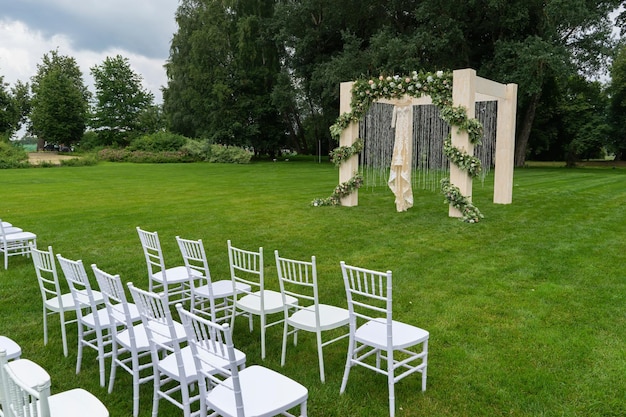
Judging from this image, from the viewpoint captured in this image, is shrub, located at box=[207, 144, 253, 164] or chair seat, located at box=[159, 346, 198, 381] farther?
shrub, located at box=[207, 144, 253, 164]

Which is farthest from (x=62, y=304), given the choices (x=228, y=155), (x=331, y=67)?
(x=228, y=155)

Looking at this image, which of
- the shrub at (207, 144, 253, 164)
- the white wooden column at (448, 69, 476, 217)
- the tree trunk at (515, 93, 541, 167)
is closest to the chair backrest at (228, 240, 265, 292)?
the white wooden column at (448, 69, 476, 217)

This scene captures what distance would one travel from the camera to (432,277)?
652cm

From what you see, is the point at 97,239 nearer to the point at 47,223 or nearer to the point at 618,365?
the point at 47,223

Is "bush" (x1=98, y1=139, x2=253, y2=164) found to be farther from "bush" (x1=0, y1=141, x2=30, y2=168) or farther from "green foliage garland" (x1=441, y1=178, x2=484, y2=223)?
"green foliage garland" (x1=441, y1=178, x2=484, y2=223)

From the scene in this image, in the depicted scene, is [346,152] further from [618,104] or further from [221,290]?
[618,104]

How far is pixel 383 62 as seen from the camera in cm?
2597

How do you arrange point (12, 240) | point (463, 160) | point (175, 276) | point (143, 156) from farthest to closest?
point (143, 156)
point (463, 160)
point (12, 240)
point (175, 276)

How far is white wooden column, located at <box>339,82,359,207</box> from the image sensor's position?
1250 centimetres

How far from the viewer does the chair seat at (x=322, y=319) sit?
12.2 ft

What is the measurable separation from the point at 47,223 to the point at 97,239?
241cm

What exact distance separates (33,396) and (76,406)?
80cm

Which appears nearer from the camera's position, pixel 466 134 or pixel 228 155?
pixel 466 134

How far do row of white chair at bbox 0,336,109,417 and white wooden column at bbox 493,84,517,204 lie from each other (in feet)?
41.8
